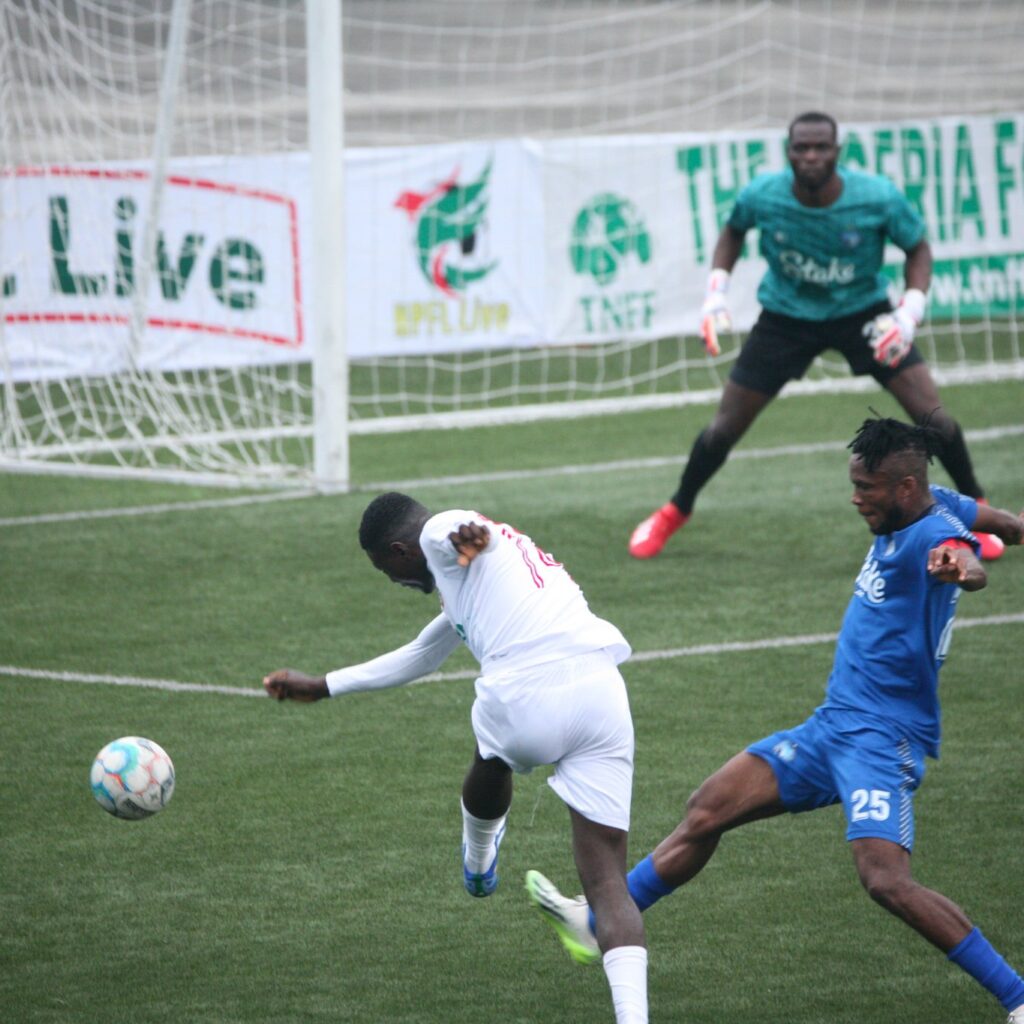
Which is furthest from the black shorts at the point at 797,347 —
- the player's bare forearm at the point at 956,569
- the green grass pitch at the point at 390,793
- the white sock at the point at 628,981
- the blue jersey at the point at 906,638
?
the white sock at the point at 628,981

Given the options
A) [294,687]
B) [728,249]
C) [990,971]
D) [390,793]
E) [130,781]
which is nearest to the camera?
[990,971]

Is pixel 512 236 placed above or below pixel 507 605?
above

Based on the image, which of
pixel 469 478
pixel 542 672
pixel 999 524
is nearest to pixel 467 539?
pixel 542 672

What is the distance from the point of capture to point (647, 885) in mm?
4879

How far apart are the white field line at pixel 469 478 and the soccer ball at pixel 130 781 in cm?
621

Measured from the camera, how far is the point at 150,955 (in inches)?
197

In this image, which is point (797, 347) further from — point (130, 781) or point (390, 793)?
point (130, 781)

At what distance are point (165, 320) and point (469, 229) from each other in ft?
13.5

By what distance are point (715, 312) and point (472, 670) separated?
2551mm

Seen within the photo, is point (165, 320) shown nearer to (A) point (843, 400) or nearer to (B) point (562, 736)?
(A) point (843, 400)

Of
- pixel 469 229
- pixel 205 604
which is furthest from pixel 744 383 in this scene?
pixel 469 229

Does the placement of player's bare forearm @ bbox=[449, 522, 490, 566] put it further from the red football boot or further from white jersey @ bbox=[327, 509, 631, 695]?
the red football boot

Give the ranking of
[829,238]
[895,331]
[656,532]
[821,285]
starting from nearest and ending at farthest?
[895,331] < [829,238] < [821,285] < [656,532]

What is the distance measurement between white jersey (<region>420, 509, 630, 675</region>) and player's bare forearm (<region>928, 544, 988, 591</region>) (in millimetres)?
797
